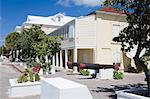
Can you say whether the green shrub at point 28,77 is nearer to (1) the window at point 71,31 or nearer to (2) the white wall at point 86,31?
(2) the white wall at point 86,31

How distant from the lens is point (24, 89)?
38.8 ft

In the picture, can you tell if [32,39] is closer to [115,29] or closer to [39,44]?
[39,44]

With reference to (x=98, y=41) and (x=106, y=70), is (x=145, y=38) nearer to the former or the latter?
(x=106, y=70)

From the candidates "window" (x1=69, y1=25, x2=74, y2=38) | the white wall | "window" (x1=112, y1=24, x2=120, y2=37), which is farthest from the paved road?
"window" (x1=69, y1=25, x2=74, y2=38)

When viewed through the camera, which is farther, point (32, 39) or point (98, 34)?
point (98, 34)

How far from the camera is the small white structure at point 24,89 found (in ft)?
38.3

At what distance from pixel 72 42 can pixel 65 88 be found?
22134mm

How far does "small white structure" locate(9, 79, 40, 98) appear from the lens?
38.3ft

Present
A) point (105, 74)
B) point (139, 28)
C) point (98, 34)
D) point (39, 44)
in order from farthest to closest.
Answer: point (98, 34), point (39, 44), point (105, 74), point (139, 28)

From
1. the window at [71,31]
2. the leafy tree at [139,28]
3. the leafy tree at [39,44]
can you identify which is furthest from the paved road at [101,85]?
the window at [71,31]

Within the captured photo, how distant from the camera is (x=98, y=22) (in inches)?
1077

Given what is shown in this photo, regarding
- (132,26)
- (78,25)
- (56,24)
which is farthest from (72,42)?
(56,24)

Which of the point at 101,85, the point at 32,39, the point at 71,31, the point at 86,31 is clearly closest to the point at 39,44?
the point at 32,39

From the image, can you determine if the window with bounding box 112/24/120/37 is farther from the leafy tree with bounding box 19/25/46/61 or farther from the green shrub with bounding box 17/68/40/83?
the green shrub with bounding box 17/68/40/83
